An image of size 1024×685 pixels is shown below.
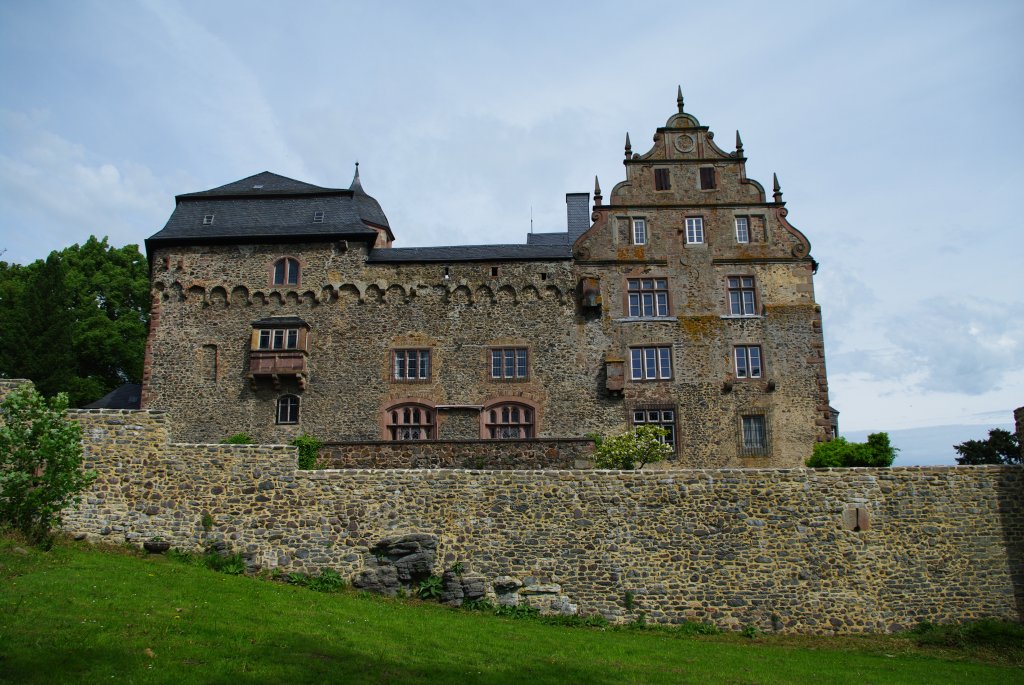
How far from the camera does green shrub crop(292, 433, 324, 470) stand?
26.1 metres

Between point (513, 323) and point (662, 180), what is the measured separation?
27.6 feet

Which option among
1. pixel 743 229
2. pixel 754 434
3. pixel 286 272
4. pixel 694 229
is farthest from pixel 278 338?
pixel 743 229

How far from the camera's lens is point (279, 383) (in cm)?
3159

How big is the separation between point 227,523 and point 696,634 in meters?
11.8

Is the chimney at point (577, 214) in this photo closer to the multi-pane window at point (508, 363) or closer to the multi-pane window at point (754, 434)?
A: the multi-pane window at point (508, 363)

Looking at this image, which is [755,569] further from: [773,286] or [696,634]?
[773,286]

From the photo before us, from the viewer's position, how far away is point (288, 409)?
3164 centimetres

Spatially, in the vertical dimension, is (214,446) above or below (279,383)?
below

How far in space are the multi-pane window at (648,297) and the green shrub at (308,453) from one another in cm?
1301

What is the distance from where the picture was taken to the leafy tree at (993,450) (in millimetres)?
42219

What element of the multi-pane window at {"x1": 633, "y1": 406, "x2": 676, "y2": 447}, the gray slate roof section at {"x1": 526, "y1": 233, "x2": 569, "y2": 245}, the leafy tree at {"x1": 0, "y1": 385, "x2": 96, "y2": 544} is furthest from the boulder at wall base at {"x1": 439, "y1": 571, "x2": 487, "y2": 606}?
the gray slate roof section at {"x1": 526, "y1": 233, "x2": 569, "y2": 245}

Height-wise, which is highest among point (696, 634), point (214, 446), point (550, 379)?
point (550, 379)

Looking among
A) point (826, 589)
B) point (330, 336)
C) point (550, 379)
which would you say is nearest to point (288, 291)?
point (330, 336)

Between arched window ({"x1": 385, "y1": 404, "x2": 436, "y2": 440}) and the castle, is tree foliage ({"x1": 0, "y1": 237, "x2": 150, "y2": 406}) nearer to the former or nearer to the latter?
the castle
